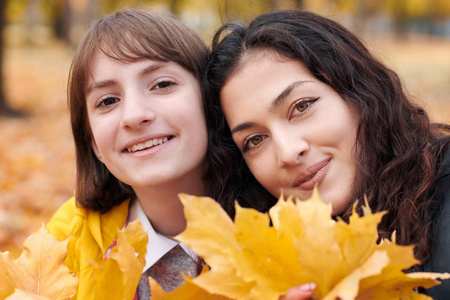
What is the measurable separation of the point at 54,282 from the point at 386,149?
125 cm

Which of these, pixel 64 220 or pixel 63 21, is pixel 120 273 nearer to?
pixel 64 220

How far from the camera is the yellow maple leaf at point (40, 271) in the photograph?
33.3 inches

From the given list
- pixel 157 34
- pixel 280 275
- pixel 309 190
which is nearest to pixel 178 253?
pixel 309 190

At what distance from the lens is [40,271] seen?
867 mm

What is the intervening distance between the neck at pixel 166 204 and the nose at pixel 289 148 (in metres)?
0.65

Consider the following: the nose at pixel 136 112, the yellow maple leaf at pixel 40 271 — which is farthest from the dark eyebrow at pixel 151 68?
the yellow maple leaf at pixel 40 271

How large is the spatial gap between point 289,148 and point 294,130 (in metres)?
0.09

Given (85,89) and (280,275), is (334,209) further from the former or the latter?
(85,89)

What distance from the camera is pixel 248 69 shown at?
1.72 m

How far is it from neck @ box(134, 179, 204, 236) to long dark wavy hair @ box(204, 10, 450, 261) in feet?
0.71

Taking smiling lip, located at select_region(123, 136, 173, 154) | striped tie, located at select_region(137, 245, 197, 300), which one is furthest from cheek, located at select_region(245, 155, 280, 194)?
striped tie, located at select_region(137, 245, 197, 300)

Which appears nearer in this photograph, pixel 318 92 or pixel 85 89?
pixel 318 92

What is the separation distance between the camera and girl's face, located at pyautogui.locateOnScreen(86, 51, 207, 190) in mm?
1729

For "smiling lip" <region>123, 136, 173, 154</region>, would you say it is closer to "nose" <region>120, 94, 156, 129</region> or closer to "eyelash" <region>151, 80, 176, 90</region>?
"nose" <region>120, 94, 156, 129</region>
